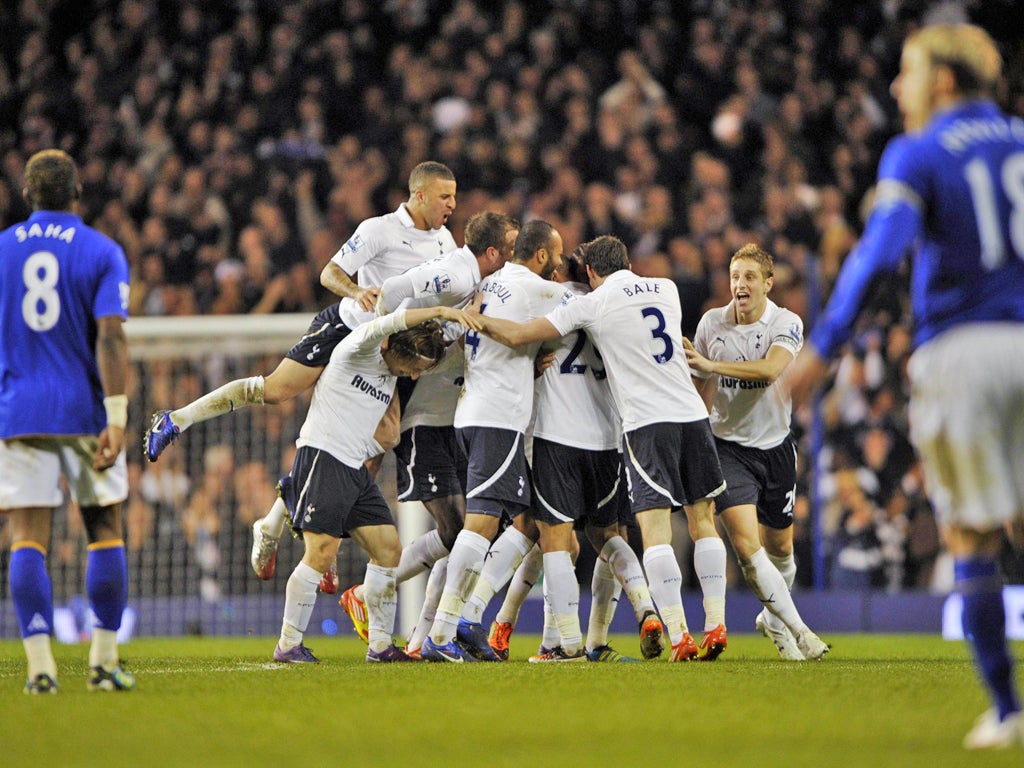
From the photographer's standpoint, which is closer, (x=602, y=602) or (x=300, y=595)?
(x=300, y=595)

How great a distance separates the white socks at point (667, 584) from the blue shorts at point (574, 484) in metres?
0.58

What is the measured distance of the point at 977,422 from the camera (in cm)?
430

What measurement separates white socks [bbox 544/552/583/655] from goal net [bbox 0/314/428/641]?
4.93 meters

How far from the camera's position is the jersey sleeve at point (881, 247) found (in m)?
4.29

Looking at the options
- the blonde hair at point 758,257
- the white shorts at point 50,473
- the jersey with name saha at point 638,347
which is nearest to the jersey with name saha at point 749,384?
the blonde hair at point 758,257

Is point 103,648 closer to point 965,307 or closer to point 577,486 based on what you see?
point 577,486

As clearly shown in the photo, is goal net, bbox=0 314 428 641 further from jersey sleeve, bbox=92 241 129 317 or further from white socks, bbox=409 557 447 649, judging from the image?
jersey sleeve, bbox=92 241 129 317

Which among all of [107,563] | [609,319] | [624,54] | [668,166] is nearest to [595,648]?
[609,319]

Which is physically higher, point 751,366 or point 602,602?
point 751,366

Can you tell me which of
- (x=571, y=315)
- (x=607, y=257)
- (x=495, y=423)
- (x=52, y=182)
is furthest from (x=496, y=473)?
(x=52, y=182)

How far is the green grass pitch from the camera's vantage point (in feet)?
13.5

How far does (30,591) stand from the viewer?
5.95 meters

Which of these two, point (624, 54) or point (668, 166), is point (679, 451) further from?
point (624, 54)

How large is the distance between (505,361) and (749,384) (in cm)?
161
